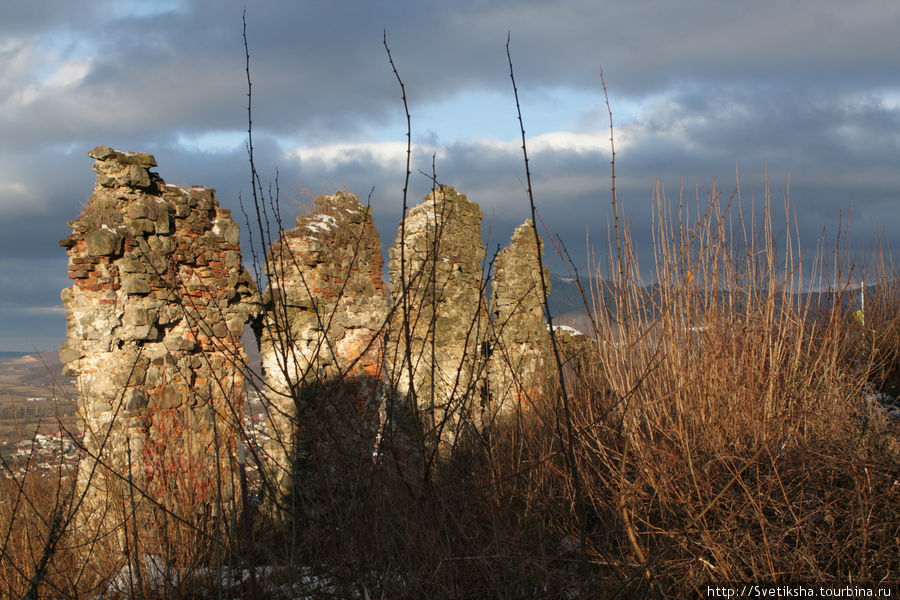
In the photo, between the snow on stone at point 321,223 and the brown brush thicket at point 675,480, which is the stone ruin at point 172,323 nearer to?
the snow on stone at point 321,223

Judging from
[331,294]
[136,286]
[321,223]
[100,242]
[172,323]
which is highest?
[321,223]

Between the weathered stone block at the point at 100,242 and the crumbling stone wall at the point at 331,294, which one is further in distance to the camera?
the crumbling stone wall at the point at 331,294

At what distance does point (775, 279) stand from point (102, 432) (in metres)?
5.39

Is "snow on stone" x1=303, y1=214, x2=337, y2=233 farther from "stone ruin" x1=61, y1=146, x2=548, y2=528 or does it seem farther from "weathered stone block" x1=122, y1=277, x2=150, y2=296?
"weathered stone block" x1=122, y1=277, x2=150, y2=296

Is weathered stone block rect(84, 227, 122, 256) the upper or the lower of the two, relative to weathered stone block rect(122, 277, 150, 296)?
upper

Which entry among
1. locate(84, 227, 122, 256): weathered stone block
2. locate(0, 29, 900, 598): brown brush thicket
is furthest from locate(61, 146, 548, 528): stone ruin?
locate(0, 29, 900, 598): brown brush thicket

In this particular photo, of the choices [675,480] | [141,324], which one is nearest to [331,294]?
[141,324]

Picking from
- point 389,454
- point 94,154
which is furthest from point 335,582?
point 94,154

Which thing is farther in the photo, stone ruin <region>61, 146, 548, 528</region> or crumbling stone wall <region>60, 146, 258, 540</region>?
crumbling stone wall <region>60, 146, 258, 540</region>

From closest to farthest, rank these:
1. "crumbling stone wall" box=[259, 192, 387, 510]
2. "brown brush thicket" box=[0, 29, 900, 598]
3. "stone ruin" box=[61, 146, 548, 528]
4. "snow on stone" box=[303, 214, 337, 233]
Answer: "brown brush thicket" box=[0, 29, 900, 598], "stone ruin" box=[61, 146, 548, 528], "crumbling stone wall" box=[259, 192, 387, 510], "snow on stone" box=[303, 214, 337, 233]

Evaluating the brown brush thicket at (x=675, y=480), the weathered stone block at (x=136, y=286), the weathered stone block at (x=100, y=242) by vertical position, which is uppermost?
the weathered stone block at (x=100, y=242)

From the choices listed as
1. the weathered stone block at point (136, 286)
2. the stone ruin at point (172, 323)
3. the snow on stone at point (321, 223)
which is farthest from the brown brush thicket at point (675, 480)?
the snow on stone at point (321, 223)

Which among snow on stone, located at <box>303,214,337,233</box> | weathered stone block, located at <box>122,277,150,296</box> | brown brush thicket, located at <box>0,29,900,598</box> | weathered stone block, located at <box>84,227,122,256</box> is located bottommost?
brown brush thicket, located at <box>0,29,900,598</box>

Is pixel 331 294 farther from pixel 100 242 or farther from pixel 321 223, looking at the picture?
pixel 100 242
